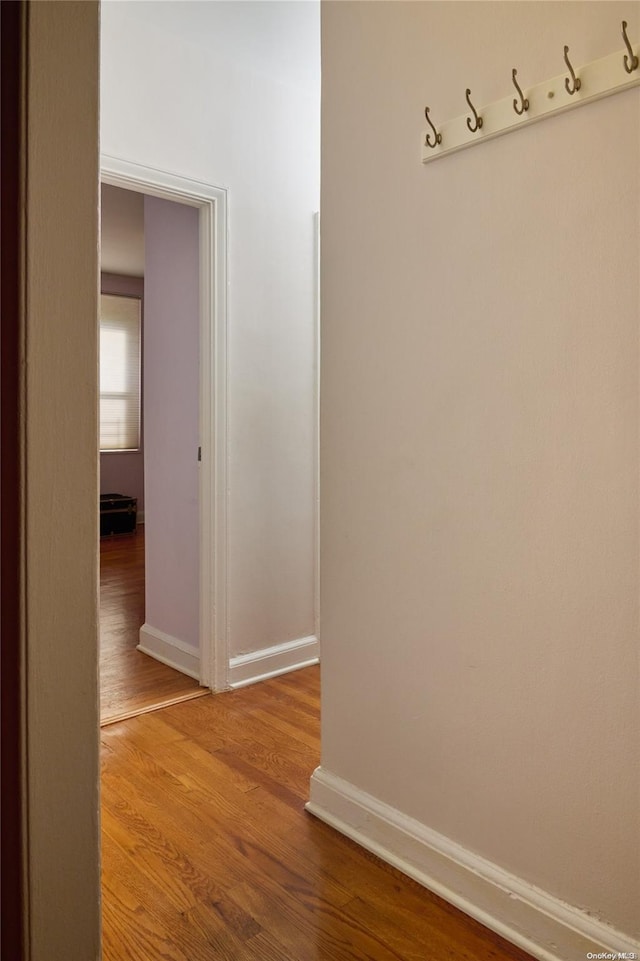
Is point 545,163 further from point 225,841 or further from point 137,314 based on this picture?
point 137,314

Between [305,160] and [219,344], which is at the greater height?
[305,160]

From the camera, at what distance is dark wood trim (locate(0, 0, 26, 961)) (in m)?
0.65

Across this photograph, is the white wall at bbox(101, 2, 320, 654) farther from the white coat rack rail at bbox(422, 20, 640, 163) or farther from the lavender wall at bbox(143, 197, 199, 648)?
the white coat rack rail at bbox(422, 20, 640, 163)

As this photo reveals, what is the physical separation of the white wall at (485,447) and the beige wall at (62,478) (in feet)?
3.25

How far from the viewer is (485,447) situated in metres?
1.52

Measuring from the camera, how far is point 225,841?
6.03 ft

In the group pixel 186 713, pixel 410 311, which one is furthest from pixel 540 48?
pixel 186 713

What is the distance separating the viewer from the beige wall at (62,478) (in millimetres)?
659

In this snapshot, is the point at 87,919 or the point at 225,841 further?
the point at 225,841

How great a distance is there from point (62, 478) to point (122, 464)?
22.8 ft

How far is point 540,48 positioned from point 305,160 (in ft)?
6.34

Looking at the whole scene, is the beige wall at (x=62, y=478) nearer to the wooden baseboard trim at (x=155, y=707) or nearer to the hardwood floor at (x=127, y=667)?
the hardwood floor at (x=127, y=667)

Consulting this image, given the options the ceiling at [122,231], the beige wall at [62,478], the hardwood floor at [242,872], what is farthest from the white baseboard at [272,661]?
the ceiling at [122,231]

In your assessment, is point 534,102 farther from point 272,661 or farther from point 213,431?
point 272,661
